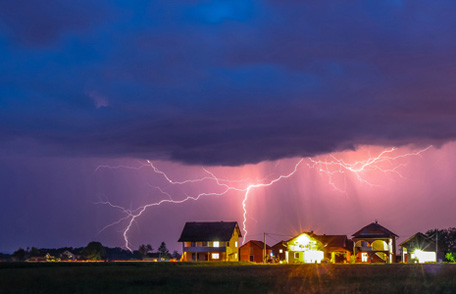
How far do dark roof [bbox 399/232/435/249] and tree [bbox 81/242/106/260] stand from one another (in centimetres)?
5758

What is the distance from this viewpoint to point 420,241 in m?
103

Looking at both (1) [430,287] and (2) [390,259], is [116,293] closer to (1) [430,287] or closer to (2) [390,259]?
(1) [430,287]

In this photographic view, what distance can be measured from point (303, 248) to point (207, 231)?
637 inches

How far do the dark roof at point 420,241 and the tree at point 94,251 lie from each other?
189 ft

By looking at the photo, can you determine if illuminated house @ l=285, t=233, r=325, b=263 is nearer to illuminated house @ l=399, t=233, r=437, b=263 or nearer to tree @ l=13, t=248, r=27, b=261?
illuminated house @ l=399, t=233, r=437, b=263

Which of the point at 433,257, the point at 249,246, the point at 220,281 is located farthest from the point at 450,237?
the point at 220,281

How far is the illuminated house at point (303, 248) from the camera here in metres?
102

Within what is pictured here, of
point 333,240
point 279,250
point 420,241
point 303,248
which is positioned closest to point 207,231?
point 303,248

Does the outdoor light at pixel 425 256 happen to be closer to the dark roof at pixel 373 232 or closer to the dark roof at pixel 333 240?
the dark roof at pixel 373 232

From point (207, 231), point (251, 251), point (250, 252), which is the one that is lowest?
point (250, 252)

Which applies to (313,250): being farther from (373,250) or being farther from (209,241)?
(209,241)

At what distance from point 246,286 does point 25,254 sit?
9449 centimetres

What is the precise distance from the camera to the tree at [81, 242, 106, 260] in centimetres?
12062

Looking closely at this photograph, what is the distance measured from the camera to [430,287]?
1130 inches
